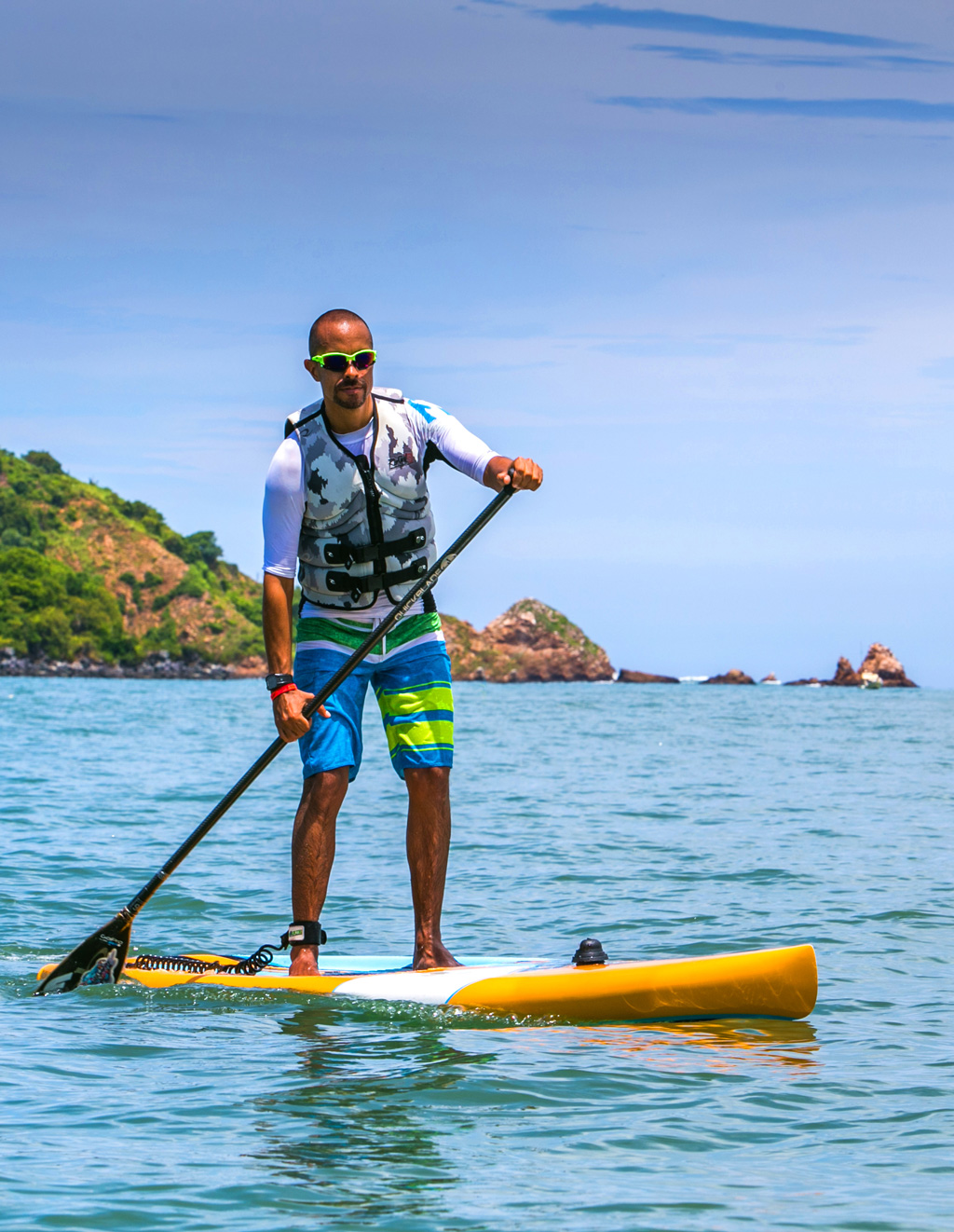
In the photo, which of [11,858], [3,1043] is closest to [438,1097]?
[3,1043]

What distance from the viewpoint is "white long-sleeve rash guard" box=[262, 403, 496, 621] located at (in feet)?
18.5

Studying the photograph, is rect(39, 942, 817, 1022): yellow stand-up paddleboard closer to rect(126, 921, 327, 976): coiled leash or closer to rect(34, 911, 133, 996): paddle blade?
rect(126, 921, 327, 976): coiled leash

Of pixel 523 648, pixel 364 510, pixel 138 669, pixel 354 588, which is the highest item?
pixel 523 648

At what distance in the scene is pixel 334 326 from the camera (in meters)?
5.55

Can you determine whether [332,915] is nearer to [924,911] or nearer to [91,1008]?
[91,1008]

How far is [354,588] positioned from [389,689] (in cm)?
47

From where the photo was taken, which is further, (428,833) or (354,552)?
(428,833)

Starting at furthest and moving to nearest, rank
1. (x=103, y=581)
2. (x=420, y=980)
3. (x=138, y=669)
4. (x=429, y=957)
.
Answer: (x=103, y=581)
(x=138, y=669)
(x=429, y=957)
(x=420, y=980)

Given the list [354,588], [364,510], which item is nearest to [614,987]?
[354,588]

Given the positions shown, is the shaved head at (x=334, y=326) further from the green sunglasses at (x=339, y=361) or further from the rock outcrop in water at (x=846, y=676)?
the rock outcrop in water at (x=846, y=676)

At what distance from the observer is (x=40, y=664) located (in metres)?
134

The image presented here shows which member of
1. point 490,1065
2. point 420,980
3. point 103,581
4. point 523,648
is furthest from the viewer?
point 523,648

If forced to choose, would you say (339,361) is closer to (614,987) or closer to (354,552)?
(354,552)

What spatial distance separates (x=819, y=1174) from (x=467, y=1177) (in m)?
0.98
